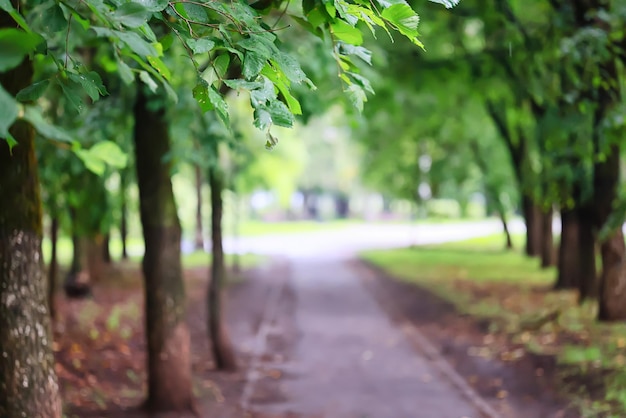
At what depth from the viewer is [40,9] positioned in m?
4.84

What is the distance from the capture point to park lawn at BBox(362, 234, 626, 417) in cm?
872

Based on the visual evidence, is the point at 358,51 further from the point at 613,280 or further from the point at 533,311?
the point at 533,311

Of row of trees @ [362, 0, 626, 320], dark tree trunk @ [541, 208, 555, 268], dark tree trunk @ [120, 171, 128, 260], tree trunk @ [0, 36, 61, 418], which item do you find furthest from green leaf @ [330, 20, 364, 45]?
dark tree trunk @ [541, 208, 555, 268]

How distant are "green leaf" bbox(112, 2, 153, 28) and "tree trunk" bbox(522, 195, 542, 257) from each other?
23.5 metres

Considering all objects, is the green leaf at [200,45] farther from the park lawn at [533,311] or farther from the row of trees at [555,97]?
the park lawn at [533,311]

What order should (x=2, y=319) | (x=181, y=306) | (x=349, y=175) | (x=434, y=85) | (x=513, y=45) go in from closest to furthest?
(x=2, y=319) < (x=181, y=306) < (x=513, y=45) < (x=434, y=85) < (x=349, y=175)

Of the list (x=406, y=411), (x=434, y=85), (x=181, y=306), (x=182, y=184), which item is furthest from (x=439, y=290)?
(x=182, y=184)

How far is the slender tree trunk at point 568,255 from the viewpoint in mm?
16750

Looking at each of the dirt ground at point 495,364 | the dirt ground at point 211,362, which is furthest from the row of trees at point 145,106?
the dirt ground at point 495,364

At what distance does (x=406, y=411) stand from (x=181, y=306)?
3139 mm

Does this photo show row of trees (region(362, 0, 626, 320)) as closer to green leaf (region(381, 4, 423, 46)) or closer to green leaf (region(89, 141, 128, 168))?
green leaf (region(381, 4, 423, 46))

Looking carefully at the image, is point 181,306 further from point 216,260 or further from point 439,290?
point 439,290

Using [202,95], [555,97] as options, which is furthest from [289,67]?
[555,97]

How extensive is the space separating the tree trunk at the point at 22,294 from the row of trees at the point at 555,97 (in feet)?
19.6
